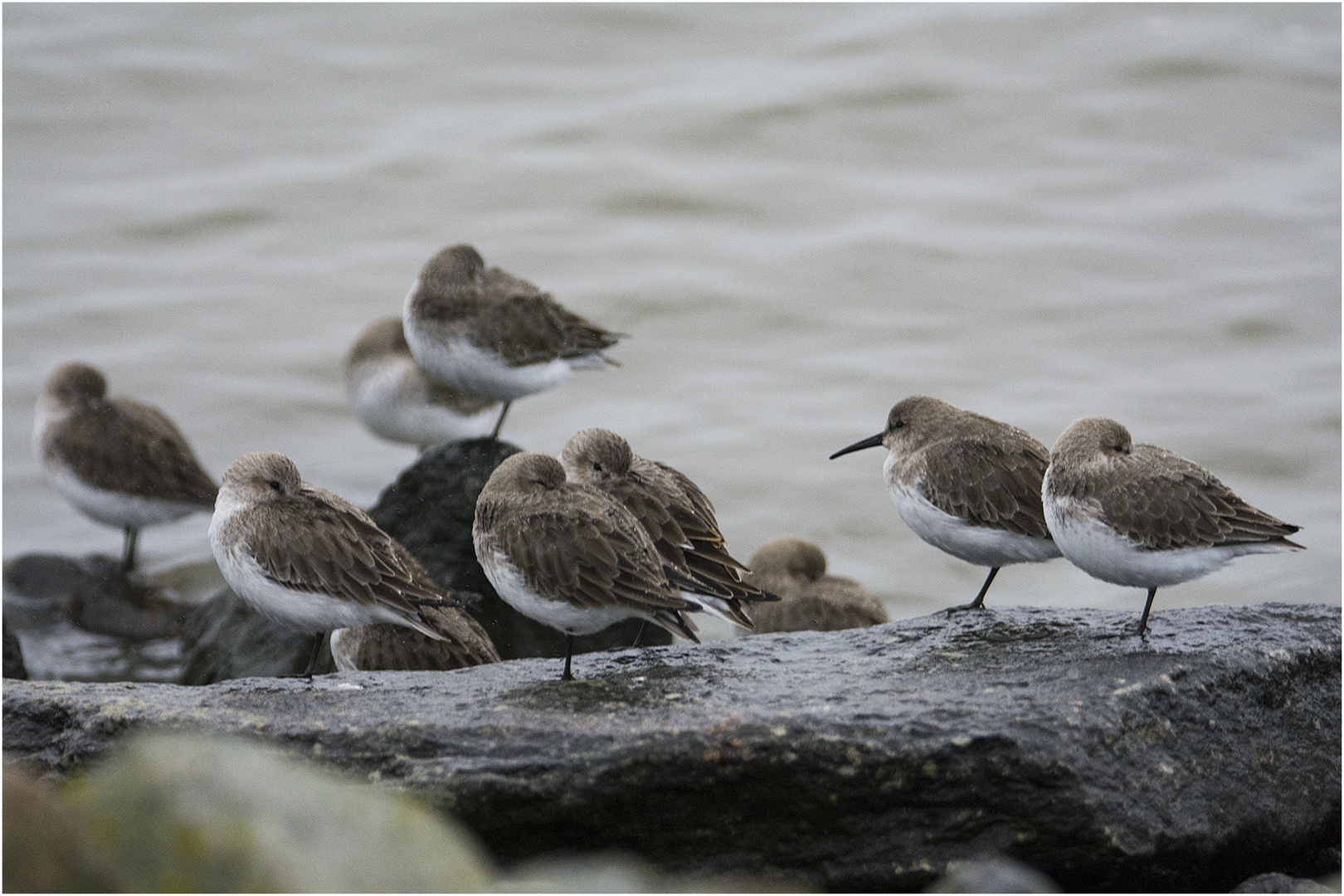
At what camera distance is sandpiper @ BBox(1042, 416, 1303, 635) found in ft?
19.2

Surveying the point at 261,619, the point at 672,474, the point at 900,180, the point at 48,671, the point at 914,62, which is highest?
the point at 914,62

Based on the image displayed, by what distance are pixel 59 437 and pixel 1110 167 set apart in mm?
13367

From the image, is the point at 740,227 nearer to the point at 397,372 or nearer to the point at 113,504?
the point at 397,372

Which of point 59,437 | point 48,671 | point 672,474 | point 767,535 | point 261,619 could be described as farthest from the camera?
point 767,535

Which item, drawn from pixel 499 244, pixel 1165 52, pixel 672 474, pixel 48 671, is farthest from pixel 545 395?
pixel 1165 52

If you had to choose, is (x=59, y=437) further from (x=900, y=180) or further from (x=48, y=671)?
(x=900, y=180)

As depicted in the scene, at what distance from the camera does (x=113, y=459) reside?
10555 mm

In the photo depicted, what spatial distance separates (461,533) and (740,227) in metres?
9.92

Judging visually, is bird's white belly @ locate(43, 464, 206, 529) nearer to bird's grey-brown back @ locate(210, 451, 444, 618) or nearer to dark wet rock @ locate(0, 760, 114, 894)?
bird's grey-brown back @ locate(210, 451, 444, 618)

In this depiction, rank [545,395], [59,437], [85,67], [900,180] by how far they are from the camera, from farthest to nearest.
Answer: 1. [85,67]
2. [900,180]
3. [545,395]
4. [59,437]

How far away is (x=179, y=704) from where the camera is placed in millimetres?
5469

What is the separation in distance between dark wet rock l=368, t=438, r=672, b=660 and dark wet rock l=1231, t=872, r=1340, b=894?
3.51 metres

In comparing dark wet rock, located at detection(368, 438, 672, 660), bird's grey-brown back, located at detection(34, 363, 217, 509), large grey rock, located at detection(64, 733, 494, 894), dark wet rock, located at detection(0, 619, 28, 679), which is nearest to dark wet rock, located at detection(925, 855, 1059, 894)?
large grey rock, located at detection(64, 733, 494, 894)

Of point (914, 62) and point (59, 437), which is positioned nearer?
point (59, 437)
